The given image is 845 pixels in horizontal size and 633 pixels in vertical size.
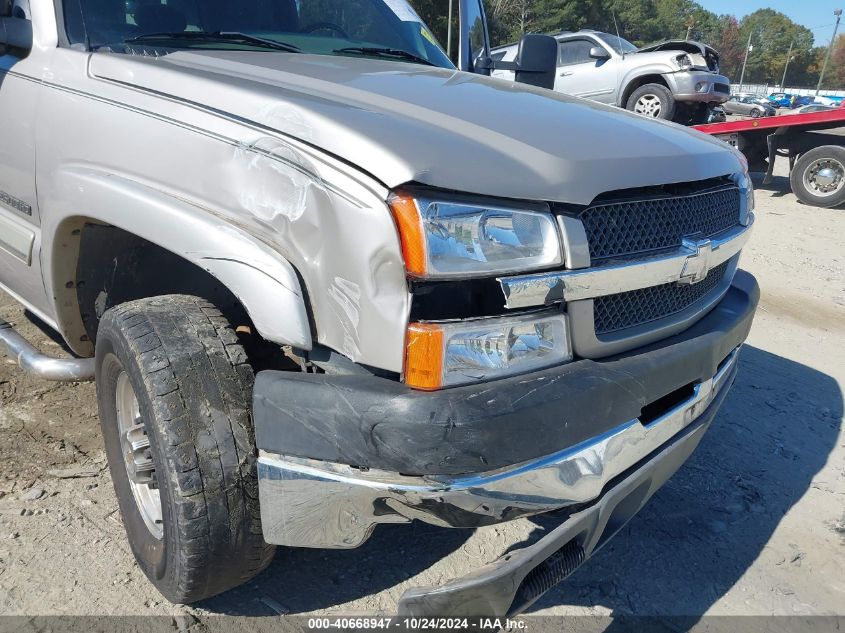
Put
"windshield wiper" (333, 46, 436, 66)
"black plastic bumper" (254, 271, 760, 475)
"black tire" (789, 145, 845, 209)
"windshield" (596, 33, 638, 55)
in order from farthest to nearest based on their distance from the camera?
"windshield" (596, 33, 638, 55)
"black tire" (789, 145, 845, 209)
"windshield wiper" (333, 46, 436, 66)
"black plastic bumper" (254, 271, 760, 475)

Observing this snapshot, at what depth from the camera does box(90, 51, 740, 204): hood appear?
1.60m

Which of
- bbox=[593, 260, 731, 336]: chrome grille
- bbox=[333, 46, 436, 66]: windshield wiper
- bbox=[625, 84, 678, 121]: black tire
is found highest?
bbox=[333, 46, 436, 66]: windshield wiper

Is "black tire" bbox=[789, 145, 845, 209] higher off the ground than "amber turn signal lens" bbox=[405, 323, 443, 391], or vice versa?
"amber turn signal lens" bbox=[405, 323, 443, 391]

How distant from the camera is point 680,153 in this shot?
2088 mm

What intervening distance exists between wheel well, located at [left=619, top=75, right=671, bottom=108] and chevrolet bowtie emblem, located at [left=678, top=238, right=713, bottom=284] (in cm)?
1168

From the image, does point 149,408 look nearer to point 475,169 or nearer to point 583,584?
point 475,169

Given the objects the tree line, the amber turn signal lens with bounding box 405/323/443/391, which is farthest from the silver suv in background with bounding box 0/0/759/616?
the tree line

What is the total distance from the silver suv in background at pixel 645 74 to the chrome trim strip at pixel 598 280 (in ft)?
35.2

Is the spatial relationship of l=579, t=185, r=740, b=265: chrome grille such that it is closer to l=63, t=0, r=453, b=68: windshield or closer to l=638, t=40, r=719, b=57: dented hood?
l=63, t=0, r=453, b=68: windshield

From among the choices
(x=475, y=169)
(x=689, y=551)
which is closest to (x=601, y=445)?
(x=475, y=169)

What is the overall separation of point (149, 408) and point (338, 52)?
1.68 meters

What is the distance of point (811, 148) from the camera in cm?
975

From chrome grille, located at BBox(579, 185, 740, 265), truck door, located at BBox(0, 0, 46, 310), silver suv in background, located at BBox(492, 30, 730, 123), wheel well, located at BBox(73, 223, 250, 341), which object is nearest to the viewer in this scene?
chrome grille, located at BBox(579, 185, 740, 265)

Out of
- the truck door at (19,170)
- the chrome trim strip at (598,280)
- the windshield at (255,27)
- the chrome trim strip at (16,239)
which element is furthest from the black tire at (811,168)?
the chrome trim strip at (16,239)
